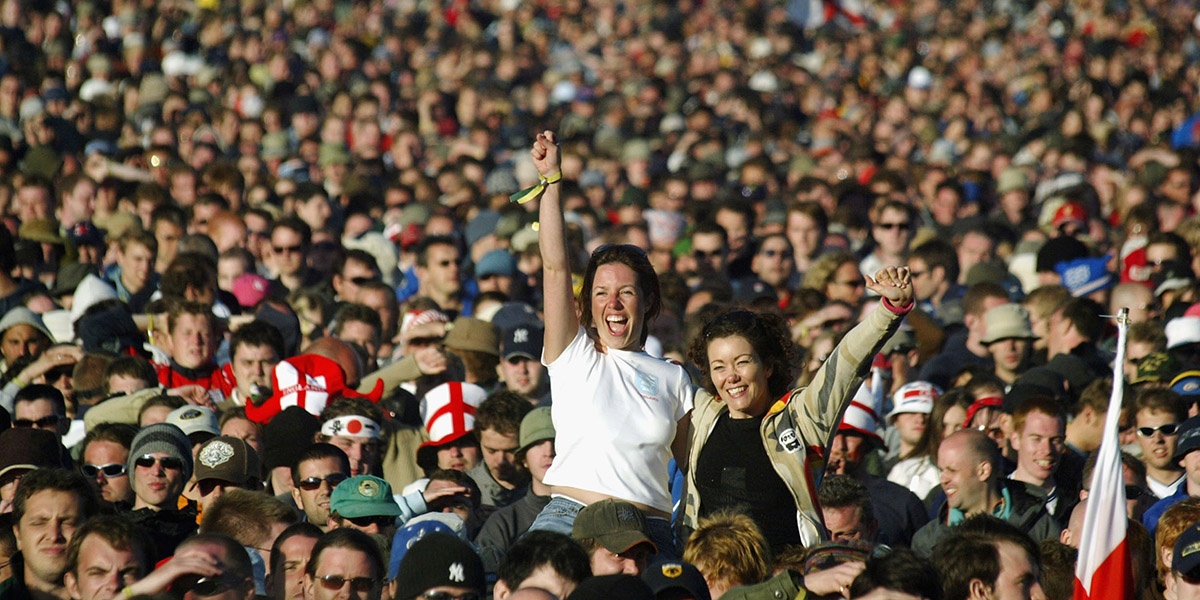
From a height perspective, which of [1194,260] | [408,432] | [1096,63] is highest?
[1096,63]

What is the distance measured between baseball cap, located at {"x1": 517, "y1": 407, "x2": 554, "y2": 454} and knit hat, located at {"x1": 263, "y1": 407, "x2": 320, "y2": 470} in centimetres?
107

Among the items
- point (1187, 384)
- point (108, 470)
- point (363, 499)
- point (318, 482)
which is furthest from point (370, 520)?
point (1187, 384)

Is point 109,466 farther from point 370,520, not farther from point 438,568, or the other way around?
point 438,568

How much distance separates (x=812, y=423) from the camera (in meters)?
5.67

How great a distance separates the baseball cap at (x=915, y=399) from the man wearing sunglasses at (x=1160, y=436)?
3.95 ft

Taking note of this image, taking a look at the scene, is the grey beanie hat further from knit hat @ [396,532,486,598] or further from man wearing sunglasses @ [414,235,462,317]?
man wearing sunglasses @ [414,235,462,317]

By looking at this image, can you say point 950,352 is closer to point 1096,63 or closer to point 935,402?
point 935,402

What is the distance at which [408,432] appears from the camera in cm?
893

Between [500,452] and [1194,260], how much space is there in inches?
217

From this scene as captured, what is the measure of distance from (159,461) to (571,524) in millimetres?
2568

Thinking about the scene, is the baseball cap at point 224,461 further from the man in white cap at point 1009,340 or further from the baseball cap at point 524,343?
the man in white cap at point 1009,340

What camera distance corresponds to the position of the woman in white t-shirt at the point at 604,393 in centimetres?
578

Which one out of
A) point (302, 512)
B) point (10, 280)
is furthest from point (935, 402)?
point (10, 280)

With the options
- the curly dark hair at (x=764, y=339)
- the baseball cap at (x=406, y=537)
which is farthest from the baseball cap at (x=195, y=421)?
the curly dark hair at (x=764, y=339)
